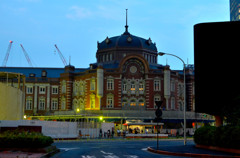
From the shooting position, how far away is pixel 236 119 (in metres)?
27.2

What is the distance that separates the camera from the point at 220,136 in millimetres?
27203

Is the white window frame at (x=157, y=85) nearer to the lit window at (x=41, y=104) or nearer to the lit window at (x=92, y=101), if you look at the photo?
the lit window at (x=92, y=101)

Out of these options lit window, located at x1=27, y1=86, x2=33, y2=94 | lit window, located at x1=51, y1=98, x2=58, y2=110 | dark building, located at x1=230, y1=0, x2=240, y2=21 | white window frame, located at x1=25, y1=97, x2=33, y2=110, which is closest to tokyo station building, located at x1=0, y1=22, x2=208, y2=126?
lit window, located at x1=51, y1=98, x2=58, y2=110

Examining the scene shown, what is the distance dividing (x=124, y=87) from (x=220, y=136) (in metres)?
60.4

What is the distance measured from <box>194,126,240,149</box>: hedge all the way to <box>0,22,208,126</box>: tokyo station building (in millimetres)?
46662

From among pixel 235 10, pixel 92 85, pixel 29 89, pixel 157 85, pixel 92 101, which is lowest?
pixel 92 101

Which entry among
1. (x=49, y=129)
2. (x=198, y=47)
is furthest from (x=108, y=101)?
(x=198, y=47)

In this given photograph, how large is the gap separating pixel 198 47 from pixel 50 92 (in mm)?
75171

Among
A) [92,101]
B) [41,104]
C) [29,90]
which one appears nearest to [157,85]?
[92,101]

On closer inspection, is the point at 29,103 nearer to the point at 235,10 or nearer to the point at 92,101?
the point at 92,101

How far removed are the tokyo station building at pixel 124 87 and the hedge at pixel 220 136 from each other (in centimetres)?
4666

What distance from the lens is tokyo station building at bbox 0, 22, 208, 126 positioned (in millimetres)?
84000

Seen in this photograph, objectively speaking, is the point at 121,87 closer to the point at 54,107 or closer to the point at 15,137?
the point at 54,107

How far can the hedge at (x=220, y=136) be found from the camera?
82.4 feet
